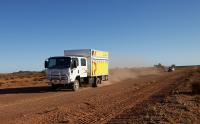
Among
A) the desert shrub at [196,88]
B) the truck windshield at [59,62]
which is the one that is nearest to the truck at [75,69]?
the truck windshield at [59,62]

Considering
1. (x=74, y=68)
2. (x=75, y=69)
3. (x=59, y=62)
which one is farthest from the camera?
(x=75, y=69)

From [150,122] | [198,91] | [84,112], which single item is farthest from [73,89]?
[150,122]

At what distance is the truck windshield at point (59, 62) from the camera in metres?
28.8

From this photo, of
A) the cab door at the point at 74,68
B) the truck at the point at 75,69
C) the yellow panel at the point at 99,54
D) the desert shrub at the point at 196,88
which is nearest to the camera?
the desert shrub at the point at 196,88

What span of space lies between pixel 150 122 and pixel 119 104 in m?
6.92

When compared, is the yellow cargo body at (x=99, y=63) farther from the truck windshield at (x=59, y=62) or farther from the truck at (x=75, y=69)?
the truck windshield at (x=59, y=62)

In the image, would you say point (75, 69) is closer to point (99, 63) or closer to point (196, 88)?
point (99, 63)

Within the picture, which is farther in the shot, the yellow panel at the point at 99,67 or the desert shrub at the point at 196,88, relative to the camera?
the yellow panel at the point at 99,67

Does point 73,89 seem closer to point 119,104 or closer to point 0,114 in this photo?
point 119,104

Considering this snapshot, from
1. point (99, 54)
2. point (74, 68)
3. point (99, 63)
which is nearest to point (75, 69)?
point (74, 68)

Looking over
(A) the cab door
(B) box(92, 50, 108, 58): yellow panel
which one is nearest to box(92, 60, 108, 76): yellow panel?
(B) box(92, 50, 108, 58): yellow panel

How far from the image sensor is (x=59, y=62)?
28938 millimetres

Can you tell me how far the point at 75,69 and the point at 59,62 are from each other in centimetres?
143

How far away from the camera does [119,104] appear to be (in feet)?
64.1
